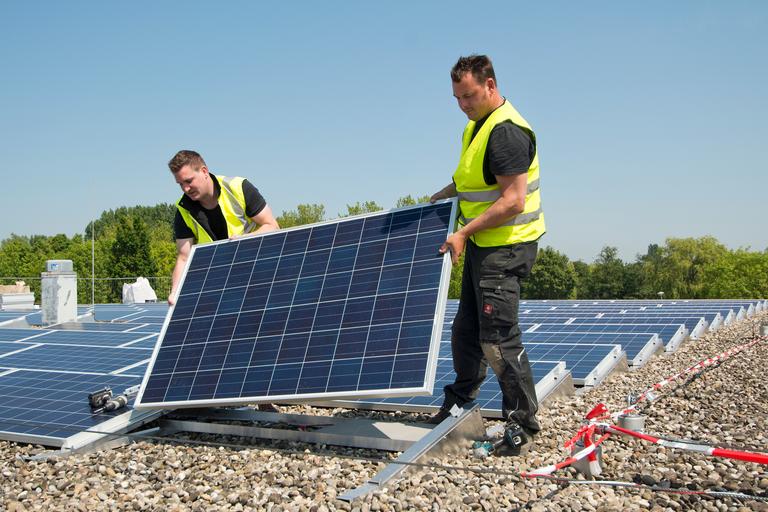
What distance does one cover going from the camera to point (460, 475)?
4.28 metres

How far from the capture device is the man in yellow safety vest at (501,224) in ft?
15.0

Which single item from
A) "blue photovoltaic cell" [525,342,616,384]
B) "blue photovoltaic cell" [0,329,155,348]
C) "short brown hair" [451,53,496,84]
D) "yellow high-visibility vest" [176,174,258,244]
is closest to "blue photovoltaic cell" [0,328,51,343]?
"blue photovoltaic cell" [0,329,155,348]

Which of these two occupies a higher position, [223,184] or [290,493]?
[223,184]

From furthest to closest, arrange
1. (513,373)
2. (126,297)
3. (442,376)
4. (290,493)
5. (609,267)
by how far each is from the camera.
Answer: (609,267), (126,297), (442,376), (513,373), (290,493)

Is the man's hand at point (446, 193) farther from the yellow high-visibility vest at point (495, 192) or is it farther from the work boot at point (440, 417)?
the work boot at point (440, 417)

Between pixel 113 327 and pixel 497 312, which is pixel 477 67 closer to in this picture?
pixel 497 312

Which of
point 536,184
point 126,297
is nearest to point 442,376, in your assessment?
point 536,184

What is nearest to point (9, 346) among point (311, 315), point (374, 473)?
point (311, 315)

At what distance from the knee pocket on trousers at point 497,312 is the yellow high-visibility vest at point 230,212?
2.95m

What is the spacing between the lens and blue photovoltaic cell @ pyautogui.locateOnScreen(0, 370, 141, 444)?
19.3 ft

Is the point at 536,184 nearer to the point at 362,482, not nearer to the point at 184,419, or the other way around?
the point at 362,482

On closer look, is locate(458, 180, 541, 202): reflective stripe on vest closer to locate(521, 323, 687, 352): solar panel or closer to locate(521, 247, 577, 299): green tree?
locate(521, 323, 687, 352): solar panel

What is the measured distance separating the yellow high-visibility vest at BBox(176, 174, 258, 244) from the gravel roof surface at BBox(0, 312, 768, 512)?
209 centimetres

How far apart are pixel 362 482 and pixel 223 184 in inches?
131
